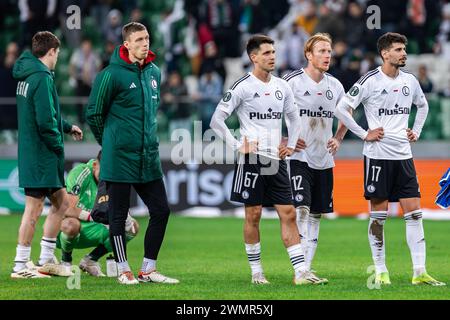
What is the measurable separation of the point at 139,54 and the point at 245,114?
1229 millimetres

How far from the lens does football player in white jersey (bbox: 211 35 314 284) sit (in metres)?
11.0

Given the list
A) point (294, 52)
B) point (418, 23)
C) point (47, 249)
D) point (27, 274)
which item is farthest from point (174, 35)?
point (27, 274)

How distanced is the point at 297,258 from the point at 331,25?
12.6 m

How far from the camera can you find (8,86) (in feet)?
73.3

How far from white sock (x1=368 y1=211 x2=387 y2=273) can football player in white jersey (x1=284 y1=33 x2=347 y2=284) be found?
2.26ft

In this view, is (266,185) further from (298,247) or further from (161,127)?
(161,127)

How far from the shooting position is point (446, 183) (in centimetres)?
1140

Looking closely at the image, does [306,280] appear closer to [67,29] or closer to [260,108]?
[260,108]

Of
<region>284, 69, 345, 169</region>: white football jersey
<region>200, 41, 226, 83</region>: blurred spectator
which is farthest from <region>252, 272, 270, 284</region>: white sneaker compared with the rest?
<region>200, 41, 226, 83</region>: blurred spectator

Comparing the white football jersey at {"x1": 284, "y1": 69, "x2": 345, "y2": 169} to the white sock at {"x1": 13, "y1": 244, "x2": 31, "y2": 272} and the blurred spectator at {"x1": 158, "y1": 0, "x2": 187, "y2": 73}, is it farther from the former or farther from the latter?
the blurred spectator at {"x1": 158, "y1": 0, "x2": 187, "y2": 73}

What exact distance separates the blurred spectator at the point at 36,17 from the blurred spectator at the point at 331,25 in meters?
6.06

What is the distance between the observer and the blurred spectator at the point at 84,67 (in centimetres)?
2234

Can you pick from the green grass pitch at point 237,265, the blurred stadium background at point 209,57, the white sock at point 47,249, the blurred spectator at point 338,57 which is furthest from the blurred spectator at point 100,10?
the white sock at point 47,249

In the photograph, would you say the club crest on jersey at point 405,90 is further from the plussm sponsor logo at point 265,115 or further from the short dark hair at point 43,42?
the short dark hair at point 43,42
